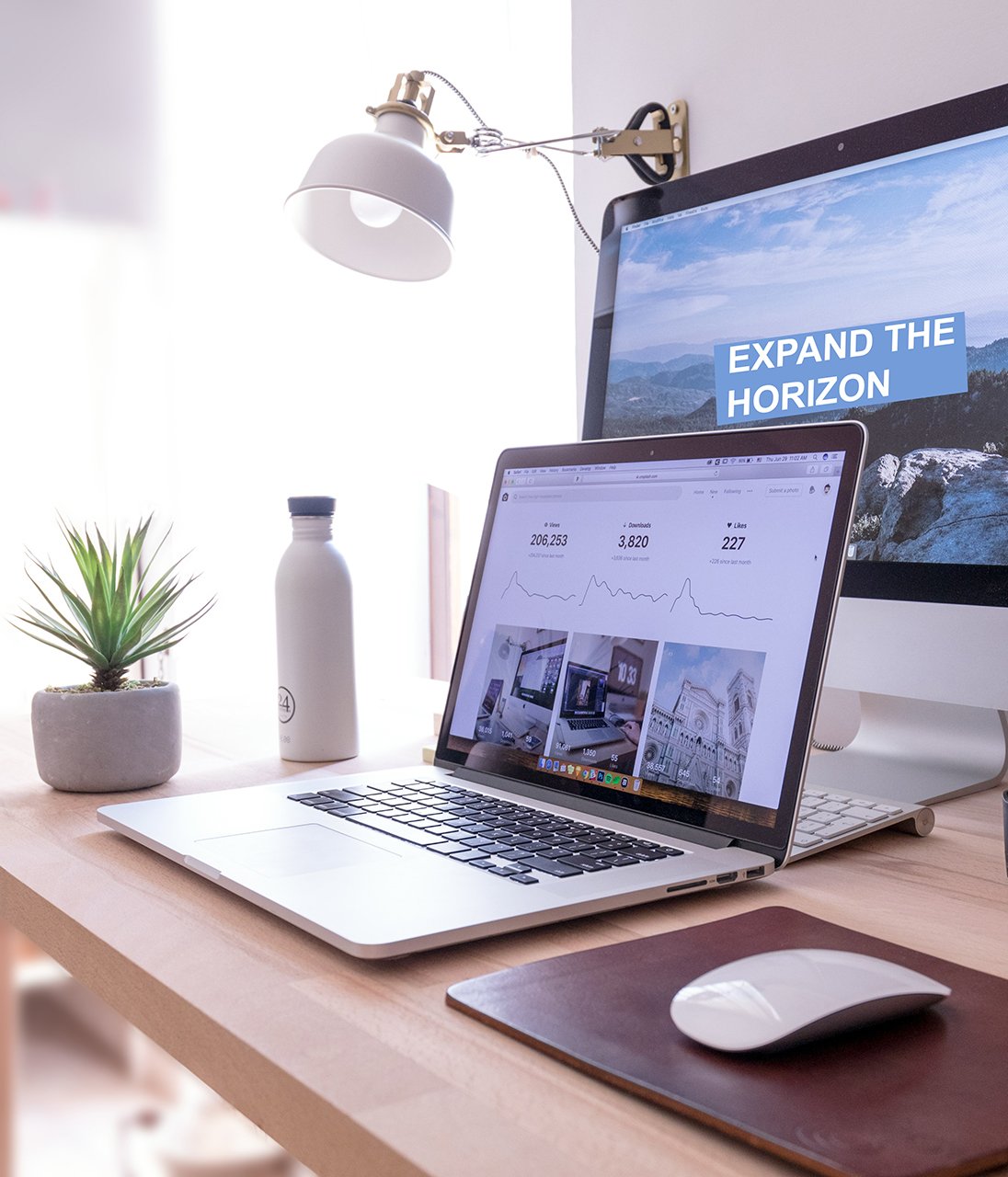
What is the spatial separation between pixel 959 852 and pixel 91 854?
0.54 metres

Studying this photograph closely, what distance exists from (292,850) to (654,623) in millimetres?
268

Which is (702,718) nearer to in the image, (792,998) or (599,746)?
(599,746)

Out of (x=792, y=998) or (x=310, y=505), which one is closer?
(x=792, y=998)

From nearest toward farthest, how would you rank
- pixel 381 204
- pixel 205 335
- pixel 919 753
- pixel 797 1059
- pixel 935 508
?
1. pixel 797 1059
2. pixel 935 508
3. pixel 919 753
4. pixel 381 204
5. pixel 205 335

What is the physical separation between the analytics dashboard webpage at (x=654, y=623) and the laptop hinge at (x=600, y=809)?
0.02 meters

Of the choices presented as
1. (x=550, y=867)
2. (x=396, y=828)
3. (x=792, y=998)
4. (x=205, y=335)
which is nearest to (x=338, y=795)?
(x=396, y=828)

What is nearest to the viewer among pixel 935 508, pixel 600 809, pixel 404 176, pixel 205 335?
pixel 600 809

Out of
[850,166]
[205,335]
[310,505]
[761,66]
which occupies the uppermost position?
[761,66]

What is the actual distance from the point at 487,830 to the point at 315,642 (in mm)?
362

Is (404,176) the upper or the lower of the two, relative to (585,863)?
Answer: upper

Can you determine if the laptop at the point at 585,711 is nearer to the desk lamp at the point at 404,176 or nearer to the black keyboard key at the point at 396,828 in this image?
the black keyboard key at the point at 396,828

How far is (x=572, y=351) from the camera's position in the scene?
63.6 inches

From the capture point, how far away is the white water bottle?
101 cm

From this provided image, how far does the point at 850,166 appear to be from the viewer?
3.01 feet
